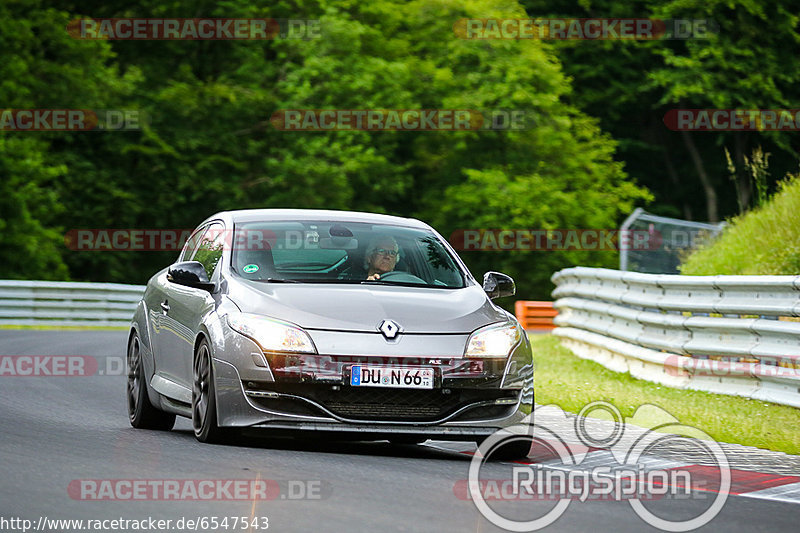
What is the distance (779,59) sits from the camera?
50656 mm

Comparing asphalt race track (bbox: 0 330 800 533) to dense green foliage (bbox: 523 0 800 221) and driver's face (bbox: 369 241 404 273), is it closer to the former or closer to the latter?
driver's face (bbox: 369 241 404 273)

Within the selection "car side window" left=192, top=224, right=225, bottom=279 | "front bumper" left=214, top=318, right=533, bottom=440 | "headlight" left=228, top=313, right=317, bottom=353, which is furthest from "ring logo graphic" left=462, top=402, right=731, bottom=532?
"car side window" left=192, top=224, right=225, bottom=279

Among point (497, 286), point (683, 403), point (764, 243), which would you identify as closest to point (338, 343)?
point (497, 286)

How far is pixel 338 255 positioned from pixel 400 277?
46 centimetres

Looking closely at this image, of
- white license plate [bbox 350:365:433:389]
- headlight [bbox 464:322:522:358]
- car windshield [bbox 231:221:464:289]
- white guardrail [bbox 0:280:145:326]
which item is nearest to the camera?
white license plate [bbox 350:365:433:389]

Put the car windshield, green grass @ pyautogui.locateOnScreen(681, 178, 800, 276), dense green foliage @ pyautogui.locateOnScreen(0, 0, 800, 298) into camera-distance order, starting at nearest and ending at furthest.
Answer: the car windshield, green grass @ pyautogui.locateOnScreen(681, 178, 800, 276), dense green foliage @ pyautogui.locateOnScreen(0, 0, 800, 298)

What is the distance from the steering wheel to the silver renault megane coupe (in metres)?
0.01

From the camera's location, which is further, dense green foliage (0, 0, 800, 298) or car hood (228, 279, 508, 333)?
dense green foliage (0, 0, 800, 298)

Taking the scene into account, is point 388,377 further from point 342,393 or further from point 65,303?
point 65,303

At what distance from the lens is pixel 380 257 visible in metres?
9.98

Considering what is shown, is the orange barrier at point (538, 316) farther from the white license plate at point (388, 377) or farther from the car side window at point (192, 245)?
the white license plate at point (388, 377)

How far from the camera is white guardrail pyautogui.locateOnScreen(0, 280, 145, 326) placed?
32094 mm

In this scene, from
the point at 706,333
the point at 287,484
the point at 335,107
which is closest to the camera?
the point at 287,484

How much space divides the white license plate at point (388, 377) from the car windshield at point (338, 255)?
3.58 ft
